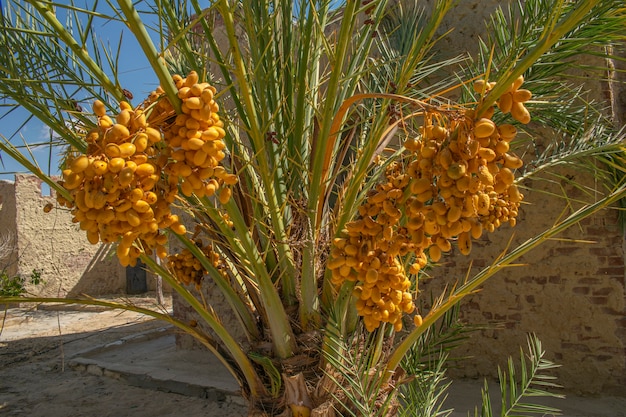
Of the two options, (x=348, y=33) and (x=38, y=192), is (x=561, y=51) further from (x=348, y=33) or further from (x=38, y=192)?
(x=38, y=192)

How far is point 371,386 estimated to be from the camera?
1645 mm

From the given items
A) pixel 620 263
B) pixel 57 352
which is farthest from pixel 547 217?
pixel 57 352

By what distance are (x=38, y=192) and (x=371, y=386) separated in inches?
444

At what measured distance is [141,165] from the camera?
3.31 feet

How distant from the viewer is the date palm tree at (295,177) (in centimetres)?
109

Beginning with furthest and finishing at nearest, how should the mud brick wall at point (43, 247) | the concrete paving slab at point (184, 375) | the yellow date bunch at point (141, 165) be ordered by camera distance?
1. the mud brick wall at point (43, 247)
2. the concrete paving slab at point (184, 375)
3. the yellow date bunch at point (141, 165)

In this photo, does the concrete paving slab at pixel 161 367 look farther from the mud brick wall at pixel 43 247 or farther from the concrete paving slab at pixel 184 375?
the mud brick wall at pixel 43 247

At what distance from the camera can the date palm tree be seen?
109 centimetres

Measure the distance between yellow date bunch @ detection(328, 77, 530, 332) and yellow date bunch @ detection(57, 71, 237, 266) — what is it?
17.2 inches

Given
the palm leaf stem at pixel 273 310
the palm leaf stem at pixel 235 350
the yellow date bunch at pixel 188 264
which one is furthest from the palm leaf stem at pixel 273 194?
the yellow date bunch at pixel 188 264

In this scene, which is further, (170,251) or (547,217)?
(170,251)

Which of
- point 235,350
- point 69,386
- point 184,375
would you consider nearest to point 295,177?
point 235,350

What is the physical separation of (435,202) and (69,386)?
532 centimetres

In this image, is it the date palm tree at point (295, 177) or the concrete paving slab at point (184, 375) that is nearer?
the date palm tree at point (295, 177)
